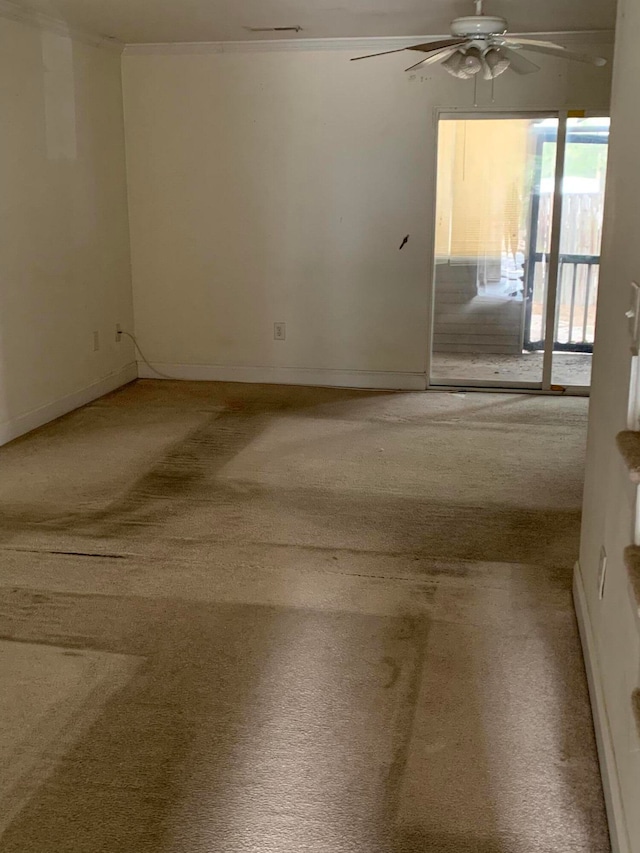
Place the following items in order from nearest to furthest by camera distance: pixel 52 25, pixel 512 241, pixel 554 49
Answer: pixel 554 49, pixel 52 25, pixel 512 241

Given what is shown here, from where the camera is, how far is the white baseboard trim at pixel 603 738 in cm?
182

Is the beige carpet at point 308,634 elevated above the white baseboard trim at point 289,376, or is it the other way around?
the white baseboard trim at point 289,376

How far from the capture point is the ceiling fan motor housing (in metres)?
3.61

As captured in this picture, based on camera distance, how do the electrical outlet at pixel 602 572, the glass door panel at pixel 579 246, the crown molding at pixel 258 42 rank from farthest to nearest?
the glass door panel at pixel 579 246
the crown molding at pixel 258 42
the electrical outlet at pixel 602 572

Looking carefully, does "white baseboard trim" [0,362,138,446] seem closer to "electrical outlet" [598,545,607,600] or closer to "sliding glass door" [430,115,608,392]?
"sliding glass door" [430,115,608,392]

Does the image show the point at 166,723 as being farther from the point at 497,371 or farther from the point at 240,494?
the point at 497,371

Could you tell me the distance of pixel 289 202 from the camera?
6219 mm

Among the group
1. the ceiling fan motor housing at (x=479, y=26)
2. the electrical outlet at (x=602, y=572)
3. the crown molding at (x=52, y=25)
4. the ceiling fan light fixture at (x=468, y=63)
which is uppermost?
the crown molding at (x=52, y=25)

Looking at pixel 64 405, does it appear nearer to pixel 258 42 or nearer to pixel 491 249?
pixel 258 42

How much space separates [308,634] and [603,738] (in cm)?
101

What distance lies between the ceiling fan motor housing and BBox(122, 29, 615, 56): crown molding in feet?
6.54

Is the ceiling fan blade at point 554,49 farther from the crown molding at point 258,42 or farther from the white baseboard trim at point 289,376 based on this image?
the white baseboard trim at point 289,376

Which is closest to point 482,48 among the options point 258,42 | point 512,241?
point 512,241

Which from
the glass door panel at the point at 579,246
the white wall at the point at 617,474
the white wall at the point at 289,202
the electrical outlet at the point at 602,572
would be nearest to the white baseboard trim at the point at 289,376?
the white wall at the point at 289,202
